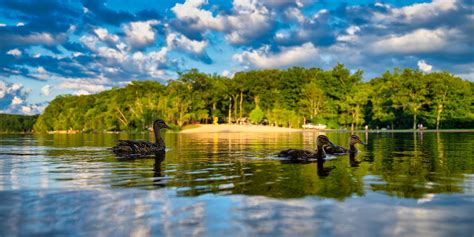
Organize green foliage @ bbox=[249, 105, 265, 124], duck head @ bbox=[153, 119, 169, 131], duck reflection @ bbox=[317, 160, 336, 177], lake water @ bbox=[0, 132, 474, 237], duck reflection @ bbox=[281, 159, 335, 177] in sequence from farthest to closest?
green foliage @ bbox=[249, 105, 265, 124]
duck head @ bbox=[153, 119, 169, 131]
duck reflection @ bbox=[281, 159, 335, 177]
duck reflection @ bbox=[317, 160, 336, 177]
lake water @ bbox=[0, 132, 474, 237]

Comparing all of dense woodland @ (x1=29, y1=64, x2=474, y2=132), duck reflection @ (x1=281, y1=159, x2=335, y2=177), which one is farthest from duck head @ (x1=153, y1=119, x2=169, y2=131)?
dense woodland @ (x1=29, y1=64, x2=474, y2=132)

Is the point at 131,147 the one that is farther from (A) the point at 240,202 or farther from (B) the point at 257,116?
(B) the point at 257,116

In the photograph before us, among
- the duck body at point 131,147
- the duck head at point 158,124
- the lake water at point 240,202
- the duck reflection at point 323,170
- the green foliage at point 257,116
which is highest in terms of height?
the green foliage at point 257,116

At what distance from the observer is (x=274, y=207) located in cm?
773

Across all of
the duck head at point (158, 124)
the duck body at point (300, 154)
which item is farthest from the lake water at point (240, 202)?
the duck head at point (158, 124)

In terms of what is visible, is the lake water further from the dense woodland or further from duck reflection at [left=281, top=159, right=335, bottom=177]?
the dense woodland

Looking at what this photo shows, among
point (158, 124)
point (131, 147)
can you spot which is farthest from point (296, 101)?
point (131, 147)

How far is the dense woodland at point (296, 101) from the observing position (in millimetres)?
84188

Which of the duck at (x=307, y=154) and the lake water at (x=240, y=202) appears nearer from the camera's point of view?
the lake water at (x=240, y=202)

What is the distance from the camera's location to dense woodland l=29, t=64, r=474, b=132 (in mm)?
84188

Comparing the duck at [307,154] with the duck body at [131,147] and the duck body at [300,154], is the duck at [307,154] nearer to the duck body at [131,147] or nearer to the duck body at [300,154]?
the duck body at [300,154]

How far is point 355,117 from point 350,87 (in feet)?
31.0

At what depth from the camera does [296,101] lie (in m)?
111

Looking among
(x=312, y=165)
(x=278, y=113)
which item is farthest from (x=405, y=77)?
(x=312, y=165)
